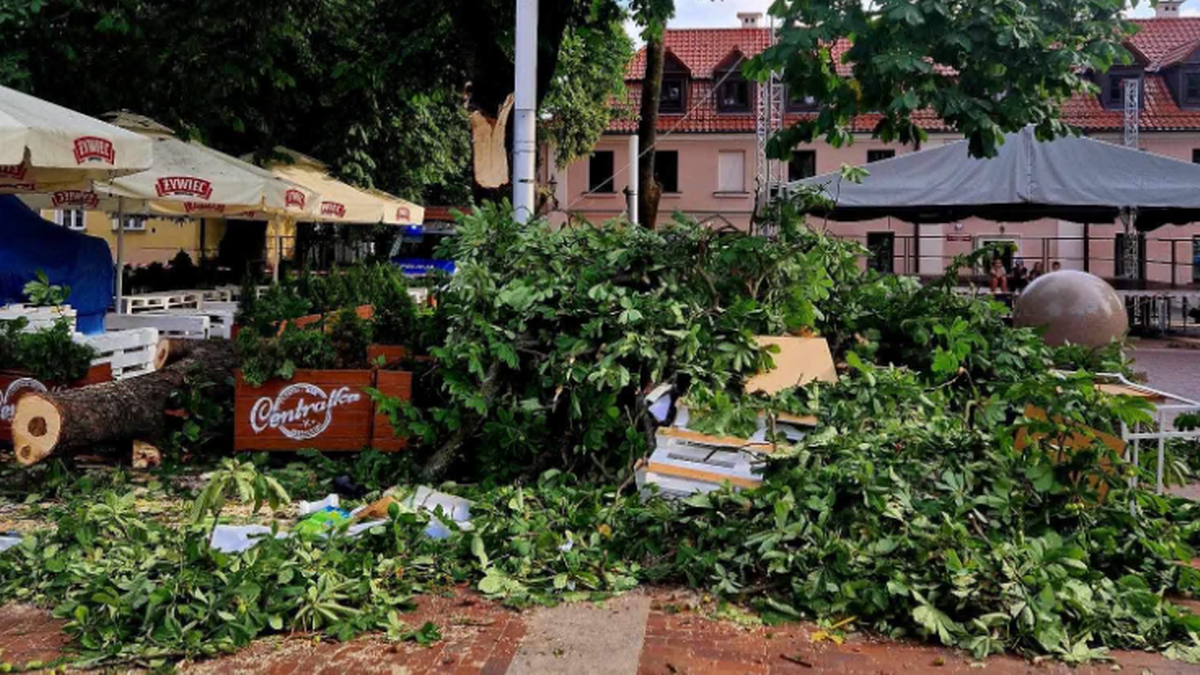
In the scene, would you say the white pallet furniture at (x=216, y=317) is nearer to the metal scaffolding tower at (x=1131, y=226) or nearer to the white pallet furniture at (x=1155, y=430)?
the white pallet furniture at (x=1155, y=430)

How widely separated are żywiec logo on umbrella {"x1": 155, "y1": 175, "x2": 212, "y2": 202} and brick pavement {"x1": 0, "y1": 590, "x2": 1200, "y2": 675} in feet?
21.4

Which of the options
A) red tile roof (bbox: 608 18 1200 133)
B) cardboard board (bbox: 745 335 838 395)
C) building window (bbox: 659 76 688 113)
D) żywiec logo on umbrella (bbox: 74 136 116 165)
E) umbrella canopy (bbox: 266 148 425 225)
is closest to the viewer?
cardboard board (bbox: 745 335 838 395)

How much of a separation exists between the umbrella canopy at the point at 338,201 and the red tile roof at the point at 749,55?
20635 millimetres

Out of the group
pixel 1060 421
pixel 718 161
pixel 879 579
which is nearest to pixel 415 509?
pixel 879 579

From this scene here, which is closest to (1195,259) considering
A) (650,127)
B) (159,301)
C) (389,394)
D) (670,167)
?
(670,167)

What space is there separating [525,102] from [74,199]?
6.04 meters

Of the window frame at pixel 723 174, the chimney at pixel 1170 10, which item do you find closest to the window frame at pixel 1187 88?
the chimney at pixel 1170 10

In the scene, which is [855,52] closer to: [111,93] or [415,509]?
[415,509]

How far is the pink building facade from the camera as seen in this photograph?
38.9m

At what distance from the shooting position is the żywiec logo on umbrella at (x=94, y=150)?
291 inches

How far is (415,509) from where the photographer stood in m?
6.36

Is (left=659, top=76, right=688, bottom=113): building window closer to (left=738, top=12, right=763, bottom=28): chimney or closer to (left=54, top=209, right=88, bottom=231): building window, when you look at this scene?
(left=738, top=12, right=763, bottom=28): chimney

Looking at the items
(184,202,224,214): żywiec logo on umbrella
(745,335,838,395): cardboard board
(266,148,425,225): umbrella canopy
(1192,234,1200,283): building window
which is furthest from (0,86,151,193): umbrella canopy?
(1192,234,1200,283): building window

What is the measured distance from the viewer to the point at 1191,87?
40.8 m
